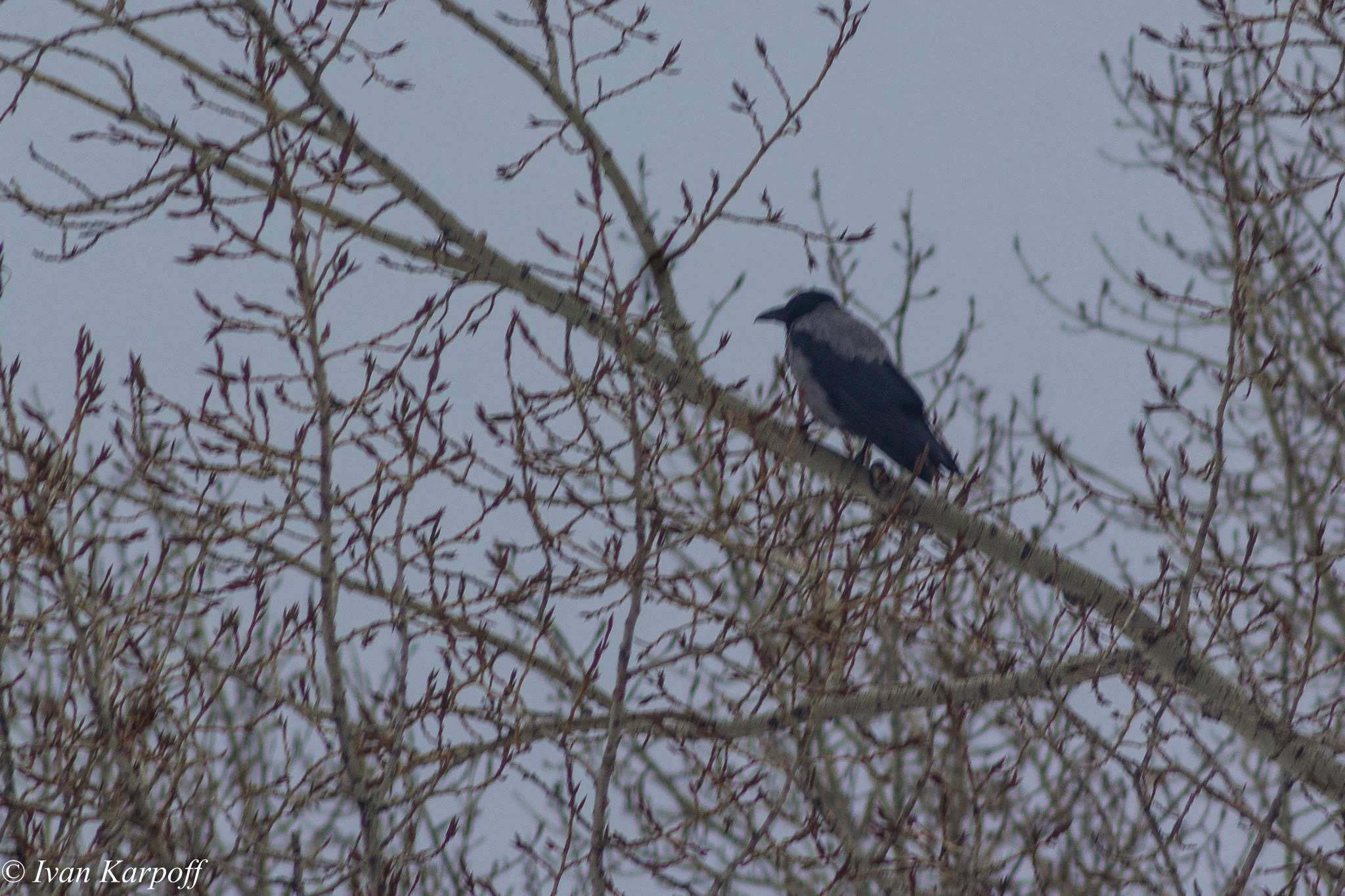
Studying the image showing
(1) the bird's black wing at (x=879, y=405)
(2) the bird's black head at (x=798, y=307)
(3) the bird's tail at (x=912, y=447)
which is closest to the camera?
(3) the bird's tail at (x=912, y=447)

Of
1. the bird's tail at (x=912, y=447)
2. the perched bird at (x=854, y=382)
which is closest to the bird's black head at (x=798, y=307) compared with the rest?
the perched bird at (x=854, y=382)

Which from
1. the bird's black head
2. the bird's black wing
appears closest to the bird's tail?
the bird's black wing

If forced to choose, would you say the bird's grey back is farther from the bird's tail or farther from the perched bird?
the bird's tail

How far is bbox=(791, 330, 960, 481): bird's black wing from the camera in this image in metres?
5.73

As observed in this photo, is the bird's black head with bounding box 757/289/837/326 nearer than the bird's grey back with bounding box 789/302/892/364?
No

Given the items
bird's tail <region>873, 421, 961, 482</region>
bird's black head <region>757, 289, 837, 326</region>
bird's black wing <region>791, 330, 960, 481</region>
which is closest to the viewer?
bird's tail <region>873, 421, 961, 482</region>

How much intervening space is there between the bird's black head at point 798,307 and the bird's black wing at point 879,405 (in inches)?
24.7

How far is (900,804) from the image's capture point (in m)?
6.90

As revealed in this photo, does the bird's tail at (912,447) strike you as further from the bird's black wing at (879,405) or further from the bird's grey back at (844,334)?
the bird's grey back at (844,334)

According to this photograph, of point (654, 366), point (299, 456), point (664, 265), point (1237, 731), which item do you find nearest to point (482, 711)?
point (299, 456)

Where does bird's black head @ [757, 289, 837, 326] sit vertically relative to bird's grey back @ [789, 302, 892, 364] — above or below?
above

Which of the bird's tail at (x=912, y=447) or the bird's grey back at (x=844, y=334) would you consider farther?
the bird's grey back at (x=844, y=334)

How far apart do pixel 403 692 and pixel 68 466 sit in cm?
106

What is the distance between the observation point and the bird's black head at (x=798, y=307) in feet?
24.4
